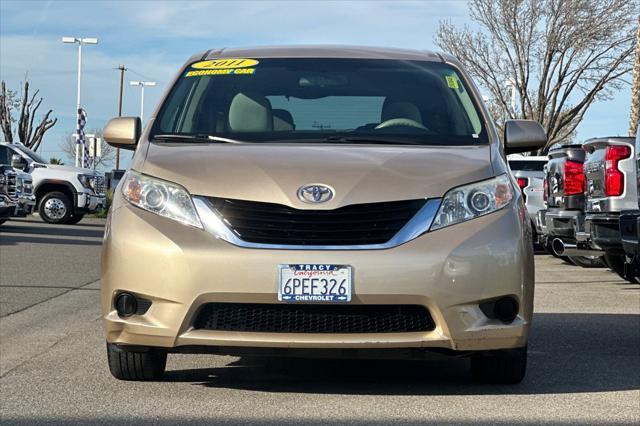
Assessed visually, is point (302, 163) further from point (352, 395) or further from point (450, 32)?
point (450, 32)

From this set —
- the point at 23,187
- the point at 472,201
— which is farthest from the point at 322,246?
the point at 23,187

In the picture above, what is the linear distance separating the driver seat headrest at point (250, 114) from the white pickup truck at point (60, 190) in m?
21.5

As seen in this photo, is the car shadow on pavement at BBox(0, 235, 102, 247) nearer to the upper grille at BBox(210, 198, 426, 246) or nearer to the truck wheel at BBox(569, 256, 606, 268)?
the truck wheel at BBox(569, 256, 606, 268)

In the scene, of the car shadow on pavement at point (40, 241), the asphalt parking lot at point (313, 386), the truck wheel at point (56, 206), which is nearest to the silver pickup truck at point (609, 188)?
the asphalt parking lot at point (313, 386)

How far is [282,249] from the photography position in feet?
17.3

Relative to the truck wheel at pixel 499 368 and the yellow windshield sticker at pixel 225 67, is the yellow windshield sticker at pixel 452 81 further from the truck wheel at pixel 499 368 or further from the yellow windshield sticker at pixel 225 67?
the truck wheel at pixel 499 368

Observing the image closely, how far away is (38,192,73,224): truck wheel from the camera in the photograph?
2764 cm

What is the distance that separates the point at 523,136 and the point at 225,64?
6.10 feet

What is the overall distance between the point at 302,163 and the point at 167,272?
0.87 meters

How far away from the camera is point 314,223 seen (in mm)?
5359

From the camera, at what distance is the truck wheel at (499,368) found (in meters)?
5.92

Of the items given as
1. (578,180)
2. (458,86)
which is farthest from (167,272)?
(578,180)

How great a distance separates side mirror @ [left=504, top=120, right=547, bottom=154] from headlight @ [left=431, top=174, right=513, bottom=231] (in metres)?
0.91

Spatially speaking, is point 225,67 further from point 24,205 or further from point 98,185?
point 98,185
